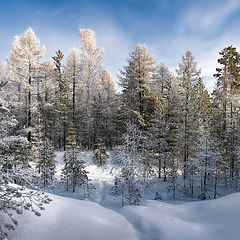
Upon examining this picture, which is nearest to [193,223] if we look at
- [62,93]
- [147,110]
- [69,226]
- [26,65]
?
[69,226]

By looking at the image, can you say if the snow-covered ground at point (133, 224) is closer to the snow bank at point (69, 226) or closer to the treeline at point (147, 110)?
the snow bank at point (69, 226)

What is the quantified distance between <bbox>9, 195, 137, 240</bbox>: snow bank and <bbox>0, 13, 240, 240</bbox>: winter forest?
38 millimetres

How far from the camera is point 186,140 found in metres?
15.6

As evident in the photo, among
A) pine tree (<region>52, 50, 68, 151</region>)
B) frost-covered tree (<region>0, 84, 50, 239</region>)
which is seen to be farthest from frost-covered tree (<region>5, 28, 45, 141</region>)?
frost-covered tree (<region>0, 84, 50, 239</region>)

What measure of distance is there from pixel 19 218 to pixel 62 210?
4.31 feet

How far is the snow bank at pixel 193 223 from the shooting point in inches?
192

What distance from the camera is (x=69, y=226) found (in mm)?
4586

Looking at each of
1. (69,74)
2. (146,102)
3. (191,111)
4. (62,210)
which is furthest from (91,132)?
(62,210)

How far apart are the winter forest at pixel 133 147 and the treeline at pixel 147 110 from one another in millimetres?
122

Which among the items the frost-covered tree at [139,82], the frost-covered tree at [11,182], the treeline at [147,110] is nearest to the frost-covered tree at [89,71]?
the treeline at [147,110]

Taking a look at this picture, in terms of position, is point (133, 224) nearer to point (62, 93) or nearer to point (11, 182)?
point (11, 182)

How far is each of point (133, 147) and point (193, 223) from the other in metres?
5.42

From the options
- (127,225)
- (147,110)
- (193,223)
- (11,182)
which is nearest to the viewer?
(11,182)

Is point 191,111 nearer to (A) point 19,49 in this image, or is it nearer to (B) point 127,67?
(B) point 127,67
